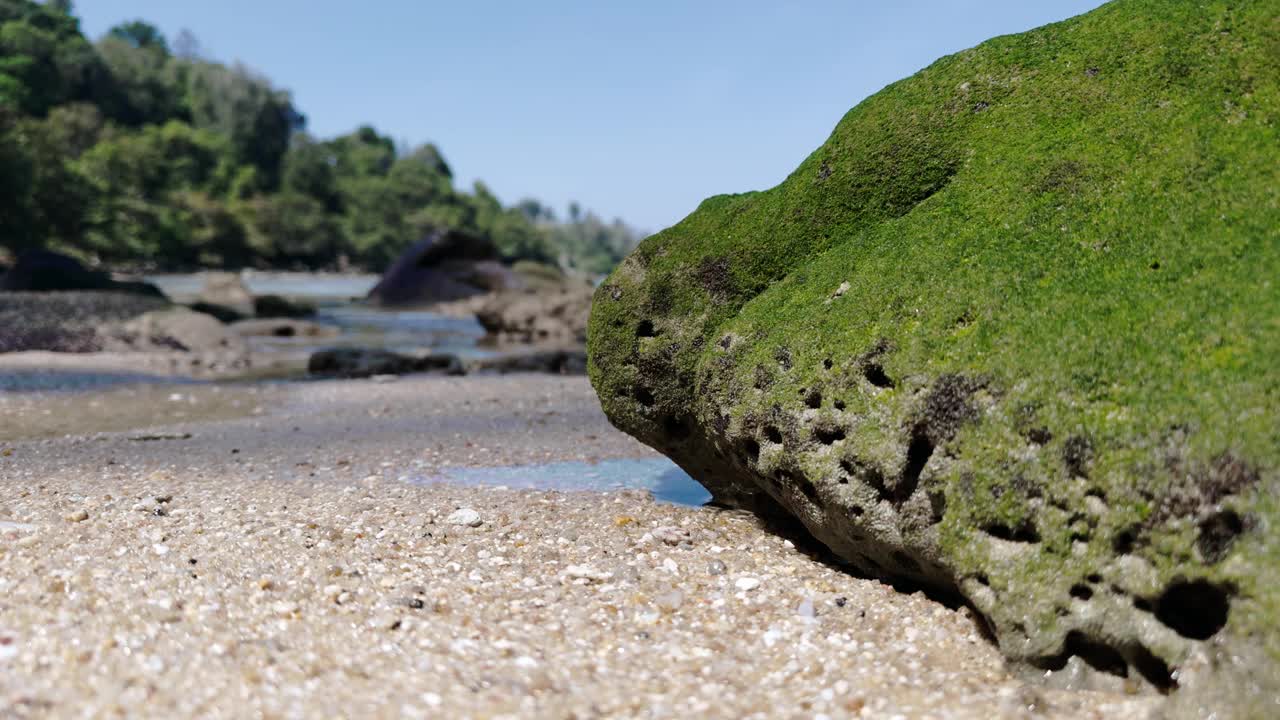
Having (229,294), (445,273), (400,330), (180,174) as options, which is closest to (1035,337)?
(400,330)

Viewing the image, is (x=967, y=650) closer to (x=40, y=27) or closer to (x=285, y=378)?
(x=285, y=378)

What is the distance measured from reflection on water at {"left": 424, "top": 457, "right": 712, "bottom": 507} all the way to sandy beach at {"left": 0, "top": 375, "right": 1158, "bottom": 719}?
41 centimetres

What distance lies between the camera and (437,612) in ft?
16.6

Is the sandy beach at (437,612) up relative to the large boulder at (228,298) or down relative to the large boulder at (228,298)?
down

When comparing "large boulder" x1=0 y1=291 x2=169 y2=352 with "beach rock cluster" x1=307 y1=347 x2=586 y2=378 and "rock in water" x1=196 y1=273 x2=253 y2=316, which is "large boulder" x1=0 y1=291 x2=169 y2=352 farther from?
"rock in water" x1=196 y1=273 x2=253 y2=316

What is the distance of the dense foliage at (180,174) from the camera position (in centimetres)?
5088

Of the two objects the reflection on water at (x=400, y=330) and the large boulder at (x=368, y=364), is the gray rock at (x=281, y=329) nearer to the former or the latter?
the reflection on water at (x=400, y=330)

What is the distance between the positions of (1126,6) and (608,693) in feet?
16.4

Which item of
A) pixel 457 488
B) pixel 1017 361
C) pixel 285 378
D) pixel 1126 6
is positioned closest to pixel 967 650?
pixel 1017 361

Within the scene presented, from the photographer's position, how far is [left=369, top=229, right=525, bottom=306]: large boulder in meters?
45.0

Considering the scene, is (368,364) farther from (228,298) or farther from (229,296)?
(229,296)

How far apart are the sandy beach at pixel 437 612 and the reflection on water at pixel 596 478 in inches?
16.1

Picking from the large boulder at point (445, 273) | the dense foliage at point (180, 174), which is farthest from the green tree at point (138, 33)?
the large boulder at point (445, 273)

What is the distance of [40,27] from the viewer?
10344 centimetres
